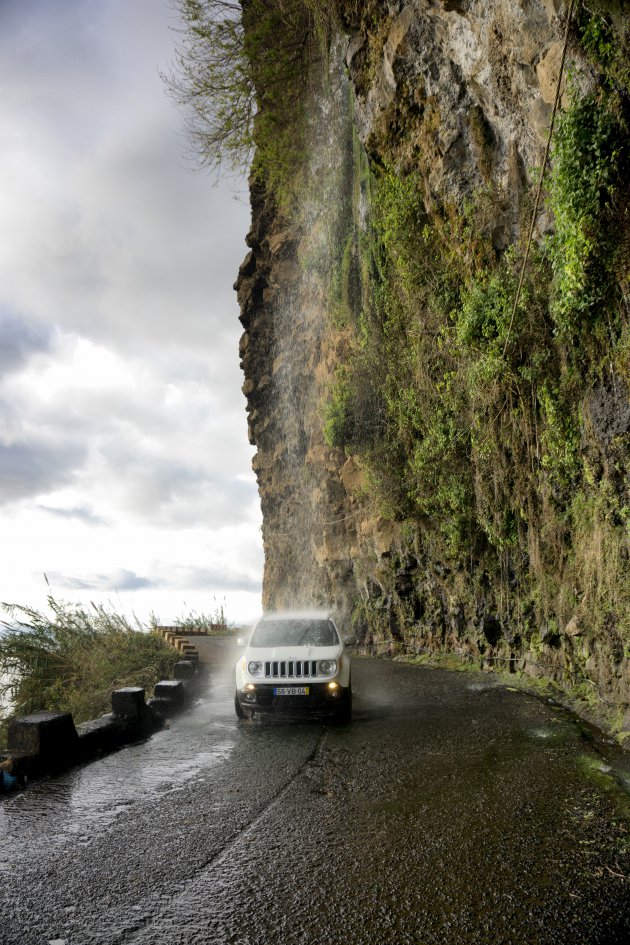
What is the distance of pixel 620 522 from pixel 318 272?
18.8m

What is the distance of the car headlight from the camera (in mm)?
8891

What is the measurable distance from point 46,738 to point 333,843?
4.01m

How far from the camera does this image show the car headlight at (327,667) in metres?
8.89

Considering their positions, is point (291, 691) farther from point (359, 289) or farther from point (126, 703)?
point (359, 289)

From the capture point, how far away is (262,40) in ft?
70.6

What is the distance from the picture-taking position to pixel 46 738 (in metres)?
7.10

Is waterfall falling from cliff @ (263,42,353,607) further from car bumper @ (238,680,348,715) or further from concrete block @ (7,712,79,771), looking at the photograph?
concrete block @ (7,712,79,771)

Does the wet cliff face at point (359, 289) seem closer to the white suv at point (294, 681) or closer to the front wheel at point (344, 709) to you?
the front wheel at point (344, 709)

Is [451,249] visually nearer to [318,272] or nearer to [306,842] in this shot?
[306,842]

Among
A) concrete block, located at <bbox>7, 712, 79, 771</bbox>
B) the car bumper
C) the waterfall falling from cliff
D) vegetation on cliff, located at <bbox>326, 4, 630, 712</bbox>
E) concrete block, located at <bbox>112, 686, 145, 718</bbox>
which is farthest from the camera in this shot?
the waterfall falling from cliff

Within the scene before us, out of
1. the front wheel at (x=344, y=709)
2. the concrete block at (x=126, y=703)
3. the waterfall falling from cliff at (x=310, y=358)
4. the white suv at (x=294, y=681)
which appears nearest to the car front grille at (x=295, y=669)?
the white suv at (x=294, y=681)

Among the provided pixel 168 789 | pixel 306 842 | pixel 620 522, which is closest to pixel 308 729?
pixel 168 789

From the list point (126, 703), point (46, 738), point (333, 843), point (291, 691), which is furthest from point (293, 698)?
point (333, 843)

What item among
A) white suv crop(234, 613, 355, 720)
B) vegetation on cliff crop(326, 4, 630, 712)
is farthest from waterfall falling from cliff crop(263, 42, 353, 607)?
white suv crop(234, 613, 355, 720)
